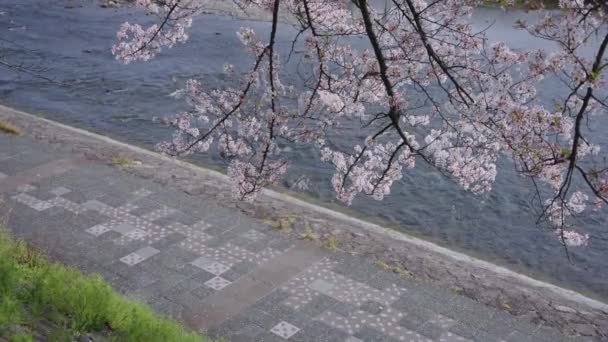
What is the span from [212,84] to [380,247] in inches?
305

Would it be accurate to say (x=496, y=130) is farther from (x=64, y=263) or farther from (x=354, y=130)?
(x=354, y=130)

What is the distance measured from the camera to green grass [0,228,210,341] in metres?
4.55

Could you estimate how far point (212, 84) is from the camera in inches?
557

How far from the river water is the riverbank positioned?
1.12 m

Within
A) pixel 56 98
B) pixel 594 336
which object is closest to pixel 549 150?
pixel 594 336

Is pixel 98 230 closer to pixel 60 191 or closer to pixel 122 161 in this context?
pixel 60 191

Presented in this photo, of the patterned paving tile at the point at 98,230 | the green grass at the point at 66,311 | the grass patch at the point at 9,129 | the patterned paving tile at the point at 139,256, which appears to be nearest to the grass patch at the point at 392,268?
the patterned paving tile at the point at 139,256

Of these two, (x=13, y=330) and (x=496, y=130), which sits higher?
(x=496, y=130)

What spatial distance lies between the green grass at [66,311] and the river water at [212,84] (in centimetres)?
480

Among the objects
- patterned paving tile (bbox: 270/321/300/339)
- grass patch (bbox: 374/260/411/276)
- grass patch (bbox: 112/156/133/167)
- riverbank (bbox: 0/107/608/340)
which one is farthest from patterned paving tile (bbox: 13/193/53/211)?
grass patch (bbox: 374/260/411/276)

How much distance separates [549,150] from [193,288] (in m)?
3.32

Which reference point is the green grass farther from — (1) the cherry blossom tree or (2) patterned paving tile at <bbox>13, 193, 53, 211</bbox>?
(2) patterned paving tile at <bbox>13, 193, 53, 211</bbox>

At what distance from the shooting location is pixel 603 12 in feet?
15.0

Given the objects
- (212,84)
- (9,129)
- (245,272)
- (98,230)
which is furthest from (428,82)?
(212,84)
